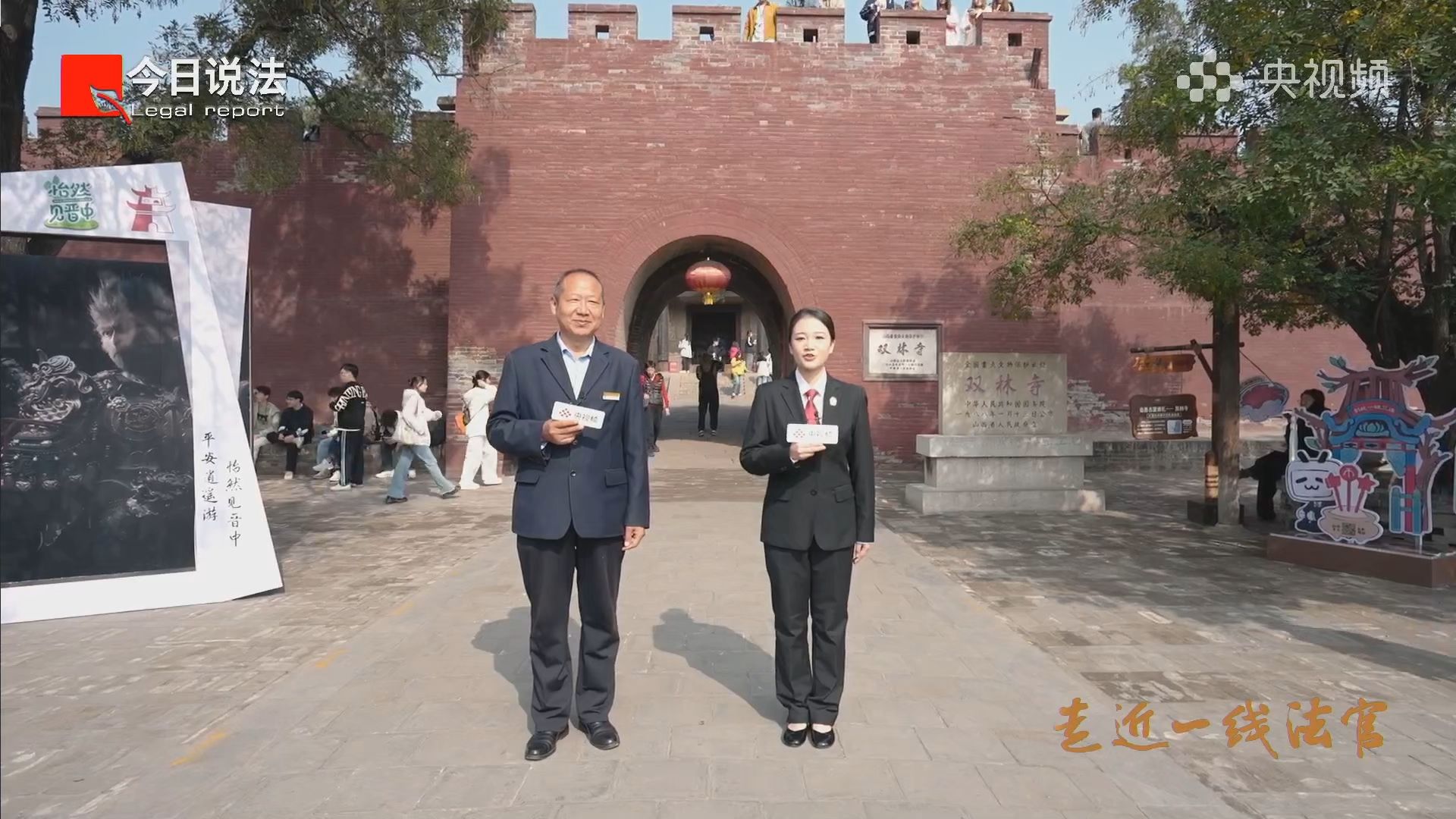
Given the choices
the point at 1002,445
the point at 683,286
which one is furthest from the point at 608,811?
the point at 683,286

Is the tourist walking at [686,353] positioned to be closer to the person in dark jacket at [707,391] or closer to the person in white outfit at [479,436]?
the person in dark jacket at [707,391]

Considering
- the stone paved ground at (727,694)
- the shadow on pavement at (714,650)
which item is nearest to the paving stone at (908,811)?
the stone paved ground at (727,694)

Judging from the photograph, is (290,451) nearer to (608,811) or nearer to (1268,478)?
(608,811)

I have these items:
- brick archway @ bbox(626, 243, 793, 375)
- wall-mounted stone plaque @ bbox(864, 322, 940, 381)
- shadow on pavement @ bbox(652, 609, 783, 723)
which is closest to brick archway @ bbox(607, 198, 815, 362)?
brick archway @ bbox(626, 243, 793, 375)

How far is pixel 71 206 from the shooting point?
5148 millimetres

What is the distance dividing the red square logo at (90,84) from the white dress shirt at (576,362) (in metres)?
7.58

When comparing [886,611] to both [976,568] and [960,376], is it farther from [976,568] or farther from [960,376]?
[960,376]

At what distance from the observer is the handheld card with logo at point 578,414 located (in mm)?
3250

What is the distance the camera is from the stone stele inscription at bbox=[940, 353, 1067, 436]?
9.55m

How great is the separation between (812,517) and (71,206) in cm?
457

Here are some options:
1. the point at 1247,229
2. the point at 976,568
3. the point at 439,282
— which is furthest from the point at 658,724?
the point at 439,282

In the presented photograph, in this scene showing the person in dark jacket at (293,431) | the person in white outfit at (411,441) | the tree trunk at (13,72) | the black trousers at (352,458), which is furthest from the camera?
the person in dark jacket at (293,431)

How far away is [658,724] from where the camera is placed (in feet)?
11.7

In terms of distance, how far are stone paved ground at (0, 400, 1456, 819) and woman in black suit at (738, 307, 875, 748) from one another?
0.26 meters
